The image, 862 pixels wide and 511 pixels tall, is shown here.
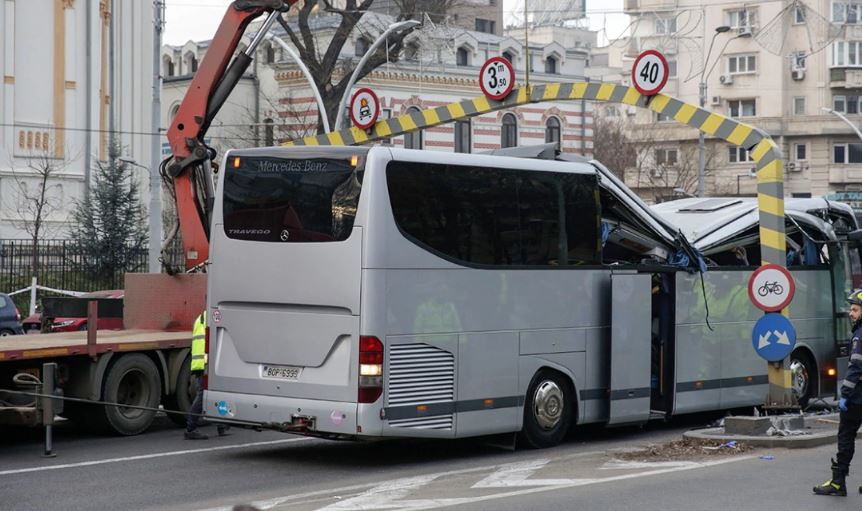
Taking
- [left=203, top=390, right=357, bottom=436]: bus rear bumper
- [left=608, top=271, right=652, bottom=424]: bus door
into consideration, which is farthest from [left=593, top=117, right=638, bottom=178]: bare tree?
[left=203, top=390, right=357, bottom=436]: bus rear bumper

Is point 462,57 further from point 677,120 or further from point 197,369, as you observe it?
point 197,369

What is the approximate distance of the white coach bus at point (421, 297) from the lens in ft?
44.1

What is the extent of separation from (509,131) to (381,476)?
50.2 metres

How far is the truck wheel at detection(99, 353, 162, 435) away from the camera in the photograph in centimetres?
1611

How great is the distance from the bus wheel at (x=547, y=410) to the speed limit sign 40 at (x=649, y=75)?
14.6 ft

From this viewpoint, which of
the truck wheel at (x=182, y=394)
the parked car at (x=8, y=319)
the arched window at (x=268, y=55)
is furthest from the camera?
the arched window at (x=268, y=55)

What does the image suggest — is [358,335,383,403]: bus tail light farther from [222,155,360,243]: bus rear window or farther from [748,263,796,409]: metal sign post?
[748,263,796,409]: metal sign post

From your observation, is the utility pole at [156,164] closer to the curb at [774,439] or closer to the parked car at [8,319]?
the parked car at [8,319]

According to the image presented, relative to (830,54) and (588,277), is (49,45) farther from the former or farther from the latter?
(830,54)

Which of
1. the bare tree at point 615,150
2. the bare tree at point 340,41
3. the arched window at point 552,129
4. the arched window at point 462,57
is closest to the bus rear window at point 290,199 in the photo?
the bare tree at point 340,41

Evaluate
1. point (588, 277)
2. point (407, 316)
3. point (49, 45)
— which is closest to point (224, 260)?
point (407, 316)

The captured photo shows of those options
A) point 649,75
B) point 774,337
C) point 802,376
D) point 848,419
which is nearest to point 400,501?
point 848,419

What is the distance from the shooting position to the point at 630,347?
16219 mm

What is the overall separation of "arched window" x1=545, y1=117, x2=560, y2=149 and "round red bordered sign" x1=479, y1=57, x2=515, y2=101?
43970 mm
